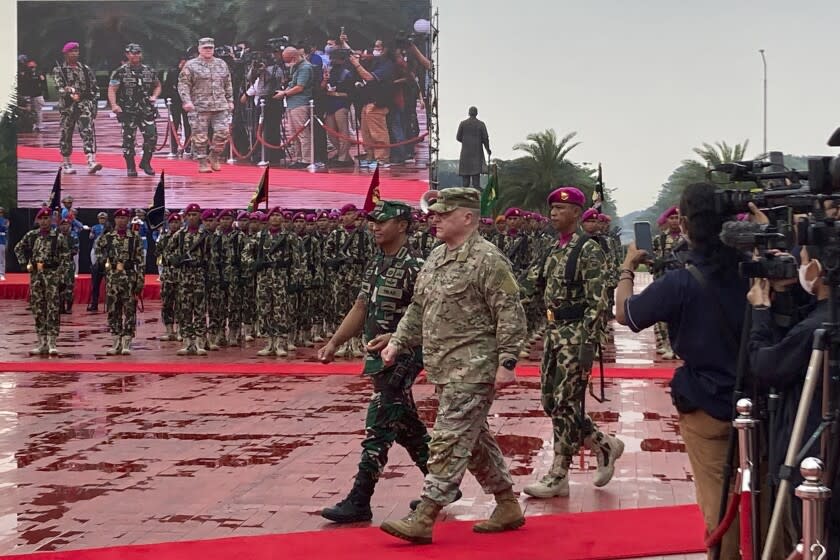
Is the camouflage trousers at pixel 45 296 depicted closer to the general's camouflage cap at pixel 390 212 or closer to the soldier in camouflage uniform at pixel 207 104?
the general's camouflage cap at pixel 390 212

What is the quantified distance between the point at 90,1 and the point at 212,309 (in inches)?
1023

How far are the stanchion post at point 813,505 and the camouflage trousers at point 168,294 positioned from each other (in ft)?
50.0

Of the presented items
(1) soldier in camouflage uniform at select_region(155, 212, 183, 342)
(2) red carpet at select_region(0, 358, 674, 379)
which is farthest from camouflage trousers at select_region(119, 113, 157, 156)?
(2) red carpet at select_region(0, 358, 674, 379)

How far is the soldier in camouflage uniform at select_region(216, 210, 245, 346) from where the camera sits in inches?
747

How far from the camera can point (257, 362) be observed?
56.0 ft

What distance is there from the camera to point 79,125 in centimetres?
4059

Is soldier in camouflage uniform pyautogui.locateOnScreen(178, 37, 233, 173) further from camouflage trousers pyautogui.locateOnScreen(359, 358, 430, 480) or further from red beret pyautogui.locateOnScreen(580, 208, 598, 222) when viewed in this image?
camouflage trousers pyautogui.locateOnScreen(359, 358, 430, 480)

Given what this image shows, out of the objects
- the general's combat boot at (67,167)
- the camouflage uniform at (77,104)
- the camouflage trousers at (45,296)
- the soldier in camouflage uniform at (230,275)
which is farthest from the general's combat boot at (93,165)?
the camouflage trousers at (45,296)

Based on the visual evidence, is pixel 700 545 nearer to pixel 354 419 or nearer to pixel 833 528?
pixel 833 528

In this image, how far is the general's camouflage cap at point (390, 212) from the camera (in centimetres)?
766

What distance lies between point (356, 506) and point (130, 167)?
34.2 m

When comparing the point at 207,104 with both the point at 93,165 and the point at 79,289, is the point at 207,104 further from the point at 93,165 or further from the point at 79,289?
the point at 79,289

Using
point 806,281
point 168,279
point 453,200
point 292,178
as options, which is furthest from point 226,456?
point 292,178

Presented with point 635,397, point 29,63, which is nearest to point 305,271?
A: point 635,397
